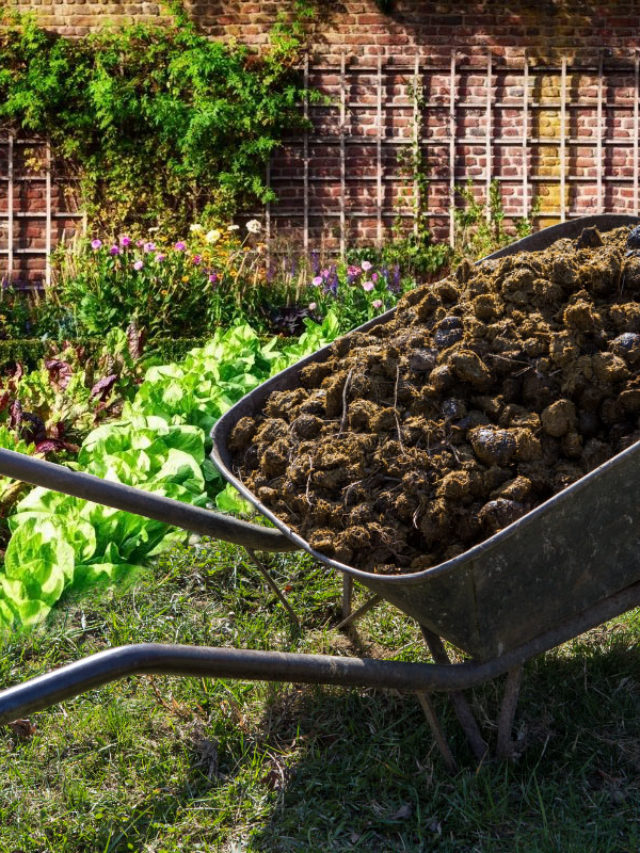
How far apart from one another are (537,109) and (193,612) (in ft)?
23.8

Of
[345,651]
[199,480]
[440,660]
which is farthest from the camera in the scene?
[199,480]

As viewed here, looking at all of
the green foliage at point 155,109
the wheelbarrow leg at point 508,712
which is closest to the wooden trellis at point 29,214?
the green foliage at point 155,109

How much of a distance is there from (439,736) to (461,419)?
0.69 meters

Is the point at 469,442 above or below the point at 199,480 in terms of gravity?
above

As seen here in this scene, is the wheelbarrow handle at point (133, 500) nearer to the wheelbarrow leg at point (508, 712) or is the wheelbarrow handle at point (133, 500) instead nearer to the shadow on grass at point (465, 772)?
the shadow on grass at point (465, 772)

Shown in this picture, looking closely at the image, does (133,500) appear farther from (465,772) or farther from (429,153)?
(429,153)

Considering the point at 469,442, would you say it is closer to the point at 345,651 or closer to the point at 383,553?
the point at 383,553

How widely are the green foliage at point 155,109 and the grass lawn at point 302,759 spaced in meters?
6.37

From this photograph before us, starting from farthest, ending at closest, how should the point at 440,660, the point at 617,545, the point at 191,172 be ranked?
1. the point at 191,172
2. the point at 440,660
3. the point at 617,545

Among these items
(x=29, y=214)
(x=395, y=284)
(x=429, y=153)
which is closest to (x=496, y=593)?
(x=395, y=284)

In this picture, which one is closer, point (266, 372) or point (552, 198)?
point (266, 372)

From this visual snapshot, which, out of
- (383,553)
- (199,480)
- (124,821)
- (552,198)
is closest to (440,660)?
(383,553)

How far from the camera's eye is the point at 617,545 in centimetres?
174

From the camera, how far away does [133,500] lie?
6.36 feet
